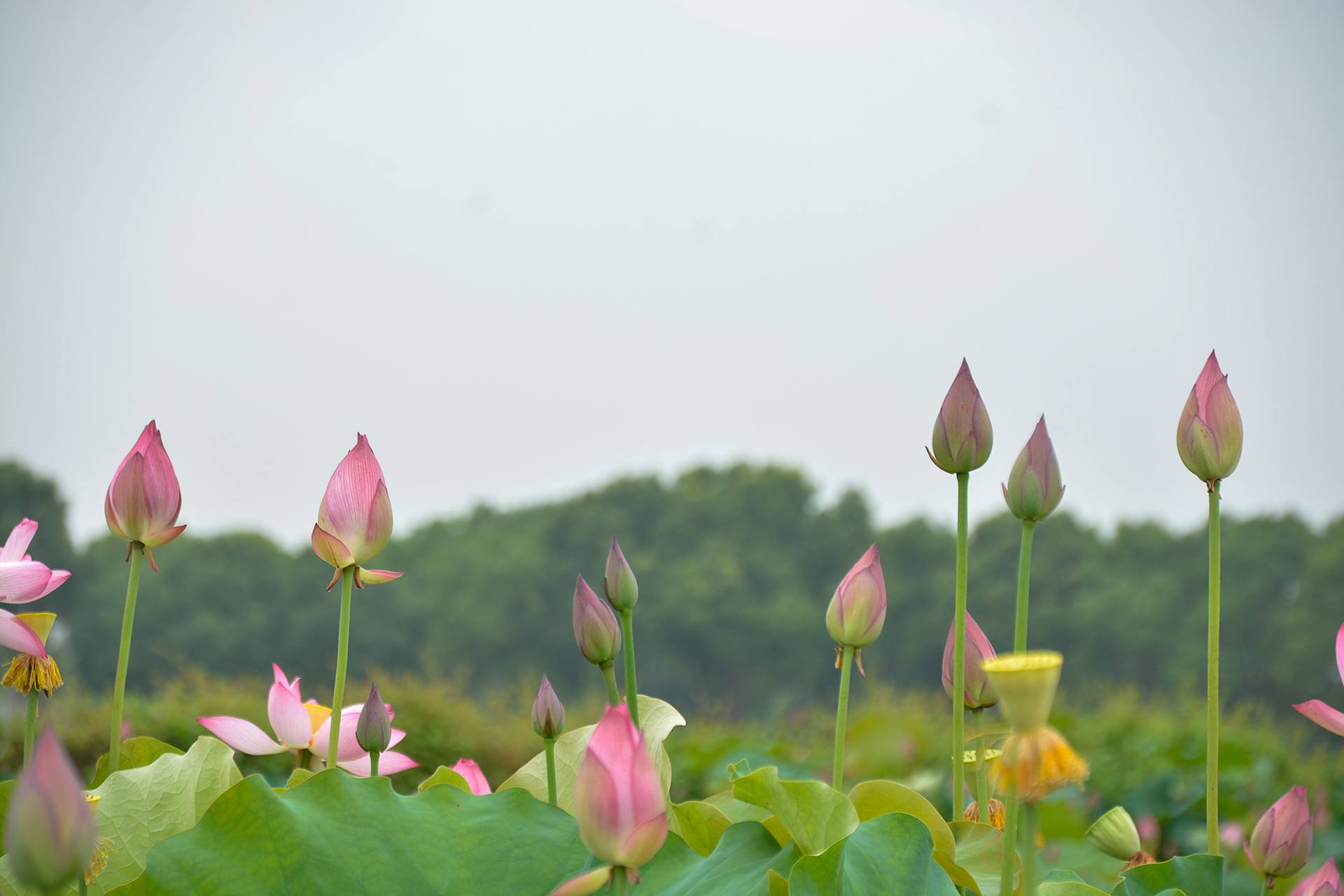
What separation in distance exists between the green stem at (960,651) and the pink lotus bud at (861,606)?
0.05 meters

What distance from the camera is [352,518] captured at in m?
0.70

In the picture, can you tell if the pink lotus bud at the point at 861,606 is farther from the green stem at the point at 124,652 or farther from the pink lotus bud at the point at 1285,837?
the green stem at the point at 124,652

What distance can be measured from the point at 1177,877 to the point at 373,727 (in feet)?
1.70

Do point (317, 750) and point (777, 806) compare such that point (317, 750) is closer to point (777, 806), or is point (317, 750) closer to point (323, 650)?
point (777, 806)

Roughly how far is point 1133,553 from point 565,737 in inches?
1114

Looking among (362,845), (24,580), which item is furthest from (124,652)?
(362,845)

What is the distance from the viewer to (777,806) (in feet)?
2.13

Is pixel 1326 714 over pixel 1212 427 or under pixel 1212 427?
under

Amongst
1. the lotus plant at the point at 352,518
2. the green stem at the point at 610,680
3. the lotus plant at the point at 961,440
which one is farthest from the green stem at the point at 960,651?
the lotus plant at the point at 352,518

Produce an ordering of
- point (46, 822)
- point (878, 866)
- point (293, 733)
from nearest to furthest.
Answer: point (46, 822), point (878, 866), point (293, 733)

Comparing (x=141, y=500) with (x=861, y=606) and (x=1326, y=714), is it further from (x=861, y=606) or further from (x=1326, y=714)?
(x=1326, y=714)

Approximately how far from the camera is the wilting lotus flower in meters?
0.79

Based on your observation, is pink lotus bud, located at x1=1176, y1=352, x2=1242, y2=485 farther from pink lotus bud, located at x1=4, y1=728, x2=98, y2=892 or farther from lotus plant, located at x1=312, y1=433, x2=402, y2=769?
pink lotus bud, located at x1=4, y1=728, x2=98, y2=892

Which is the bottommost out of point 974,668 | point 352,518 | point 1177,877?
point 1177,877
